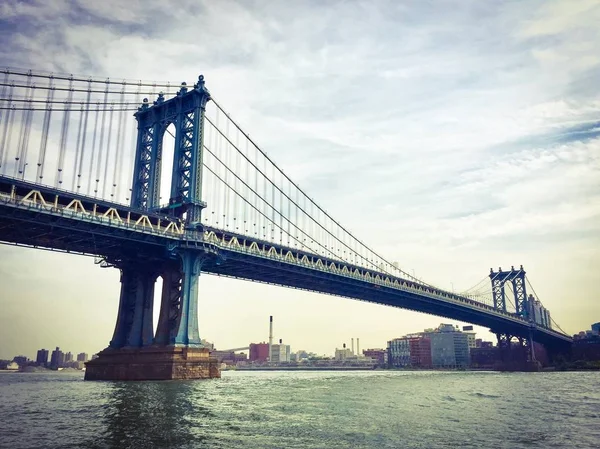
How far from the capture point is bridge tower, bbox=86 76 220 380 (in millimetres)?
54812

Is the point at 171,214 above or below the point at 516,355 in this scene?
above

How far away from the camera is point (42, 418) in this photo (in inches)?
1019

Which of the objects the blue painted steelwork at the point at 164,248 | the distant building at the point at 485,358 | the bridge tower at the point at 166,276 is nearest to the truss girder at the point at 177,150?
the bridge tower at the point at 166,276

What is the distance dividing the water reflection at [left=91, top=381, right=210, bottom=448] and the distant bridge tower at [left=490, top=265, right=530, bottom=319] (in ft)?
450

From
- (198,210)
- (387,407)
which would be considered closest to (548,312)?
(198,210)

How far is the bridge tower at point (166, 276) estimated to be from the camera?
5481cm

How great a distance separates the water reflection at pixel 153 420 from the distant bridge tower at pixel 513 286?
137 meters

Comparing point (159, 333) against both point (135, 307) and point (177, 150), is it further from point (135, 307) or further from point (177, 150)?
point (177, 150)

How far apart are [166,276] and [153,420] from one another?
125 ft

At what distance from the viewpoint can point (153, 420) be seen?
24.0 m

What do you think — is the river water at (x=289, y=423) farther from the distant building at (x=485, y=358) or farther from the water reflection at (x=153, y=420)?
the distant building at (x=485, y=358)

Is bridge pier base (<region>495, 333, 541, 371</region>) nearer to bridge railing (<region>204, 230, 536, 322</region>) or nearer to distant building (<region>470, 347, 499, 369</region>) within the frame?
bridge railing (<region>204, 230, 536, 322</region>)

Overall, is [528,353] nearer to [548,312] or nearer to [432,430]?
[548,312]

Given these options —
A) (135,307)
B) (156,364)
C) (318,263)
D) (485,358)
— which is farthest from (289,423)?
(485,358)
